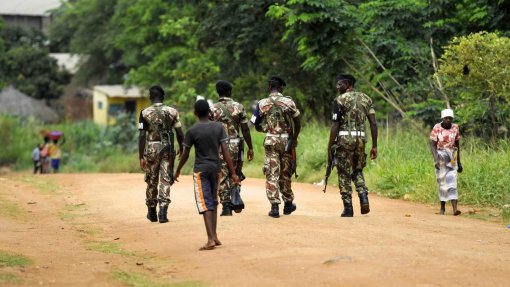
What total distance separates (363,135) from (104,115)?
52.7 metres

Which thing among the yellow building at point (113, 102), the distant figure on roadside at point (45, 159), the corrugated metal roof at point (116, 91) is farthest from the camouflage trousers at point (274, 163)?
the yellow building at point (113, 102)

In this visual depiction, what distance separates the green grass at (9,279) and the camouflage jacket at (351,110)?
5.50 metres

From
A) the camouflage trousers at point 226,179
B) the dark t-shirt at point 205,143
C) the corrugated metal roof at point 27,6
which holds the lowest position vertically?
the camouflage trousers at point 226,179

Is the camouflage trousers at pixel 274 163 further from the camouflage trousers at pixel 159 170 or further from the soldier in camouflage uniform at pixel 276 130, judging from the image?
the camouflage trousers at pixel 159 170

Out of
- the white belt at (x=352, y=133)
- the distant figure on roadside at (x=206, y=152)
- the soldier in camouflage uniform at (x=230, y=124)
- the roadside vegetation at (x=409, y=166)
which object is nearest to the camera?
the distant figure on roadside at (x=206, y=152)

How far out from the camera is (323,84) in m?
30.4

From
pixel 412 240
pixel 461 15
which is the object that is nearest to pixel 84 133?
pixel 461 15

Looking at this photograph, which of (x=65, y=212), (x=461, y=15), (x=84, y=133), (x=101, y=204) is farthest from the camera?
(x=84, y=133)

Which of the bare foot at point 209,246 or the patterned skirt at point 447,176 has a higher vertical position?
the patterned skirt at point 447,176

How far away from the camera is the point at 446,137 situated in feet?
48.5

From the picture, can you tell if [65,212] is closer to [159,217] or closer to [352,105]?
[159,217]

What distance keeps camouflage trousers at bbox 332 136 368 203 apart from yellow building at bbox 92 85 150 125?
48116 millimetres

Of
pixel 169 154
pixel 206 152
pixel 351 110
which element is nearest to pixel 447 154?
pixel 351 110

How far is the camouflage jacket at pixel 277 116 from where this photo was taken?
13.4 metres
